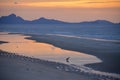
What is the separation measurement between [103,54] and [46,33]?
0.61 meters

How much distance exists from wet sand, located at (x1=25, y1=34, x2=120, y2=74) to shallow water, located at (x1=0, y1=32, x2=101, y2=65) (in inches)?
1.7

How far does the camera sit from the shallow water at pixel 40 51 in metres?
3.44

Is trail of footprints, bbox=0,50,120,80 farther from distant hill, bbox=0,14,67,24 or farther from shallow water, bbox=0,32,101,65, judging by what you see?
distant hill, bbox=0,14,67,24

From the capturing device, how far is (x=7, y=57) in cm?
353

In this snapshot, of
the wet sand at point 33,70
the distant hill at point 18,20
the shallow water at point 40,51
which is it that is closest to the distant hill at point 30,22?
the distant hill at point 18,20

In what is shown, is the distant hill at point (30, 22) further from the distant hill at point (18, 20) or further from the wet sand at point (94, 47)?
the wet sand at point (94, 47)

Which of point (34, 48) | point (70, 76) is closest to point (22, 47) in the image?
point (34, 48)

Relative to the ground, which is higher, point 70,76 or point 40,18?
point 40,18

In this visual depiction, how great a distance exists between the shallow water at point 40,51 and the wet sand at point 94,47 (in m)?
0.04

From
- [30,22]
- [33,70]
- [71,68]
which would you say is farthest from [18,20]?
[71,68]

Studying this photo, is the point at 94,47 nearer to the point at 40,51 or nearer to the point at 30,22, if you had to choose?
the point at 40,51

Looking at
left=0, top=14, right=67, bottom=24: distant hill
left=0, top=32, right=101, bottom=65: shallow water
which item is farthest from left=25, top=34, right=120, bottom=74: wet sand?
left=0, top=14, right=67, bottom=24: distant hill

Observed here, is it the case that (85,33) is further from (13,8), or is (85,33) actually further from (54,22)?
(13,8)

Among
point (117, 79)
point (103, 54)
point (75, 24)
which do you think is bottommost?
point (117, 79)
